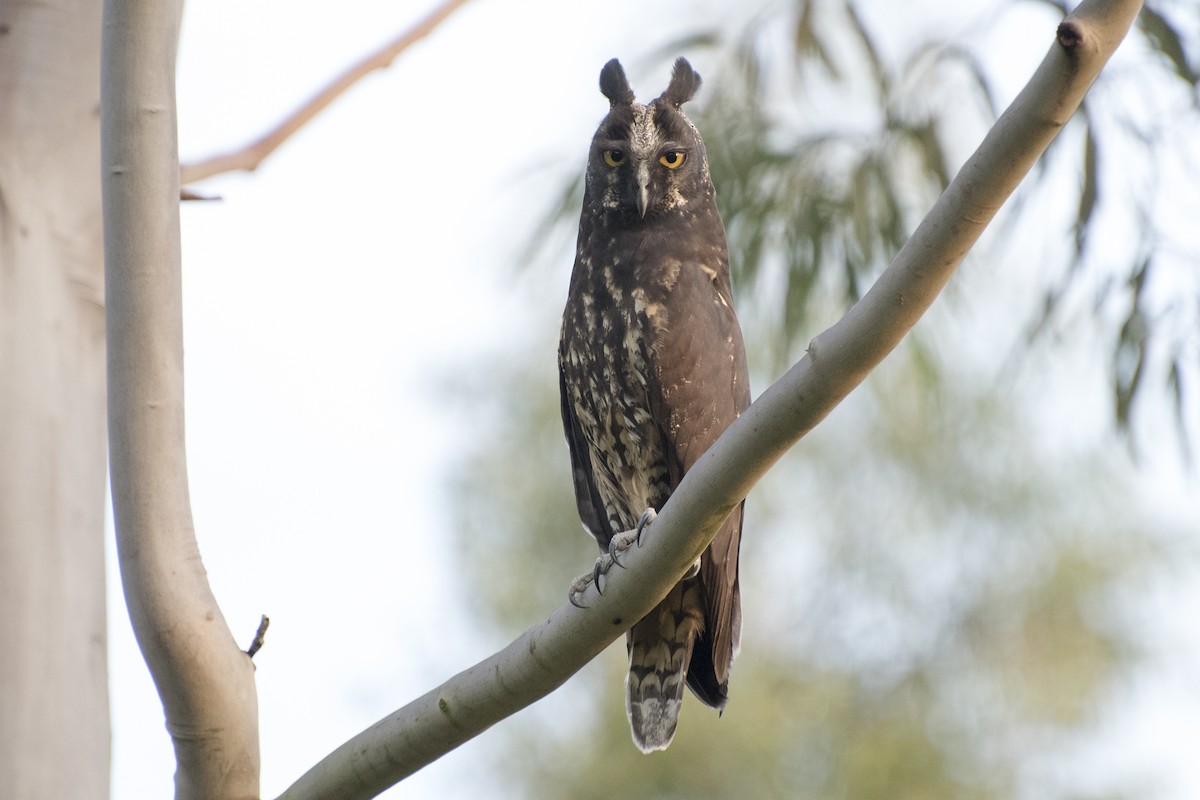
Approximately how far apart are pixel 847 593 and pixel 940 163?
7625 millimetres

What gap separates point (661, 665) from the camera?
11.0 feet

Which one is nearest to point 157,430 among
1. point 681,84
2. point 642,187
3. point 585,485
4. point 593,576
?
point 593,576

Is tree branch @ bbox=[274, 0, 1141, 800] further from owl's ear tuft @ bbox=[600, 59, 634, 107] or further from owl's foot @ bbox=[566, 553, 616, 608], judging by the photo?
owl's ear tuft @ bbox=[600, 59, 634, 107]

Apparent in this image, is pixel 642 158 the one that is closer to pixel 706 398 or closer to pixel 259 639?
pixel 706 398

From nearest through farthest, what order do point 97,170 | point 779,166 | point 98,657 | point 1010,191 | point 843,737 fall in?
1. point 1010,191
2. point 98,657
3. point 97,170
4. point 779,166
5. point 843,737

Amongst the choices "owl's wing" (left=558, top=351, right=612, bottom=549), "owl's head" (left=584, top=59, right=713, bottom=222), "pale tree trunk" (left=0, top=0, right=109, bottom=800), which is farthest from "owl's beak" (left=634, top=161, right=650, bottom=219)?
"pale tree trunk" (left=0, top=0, right=109, bottom=800)

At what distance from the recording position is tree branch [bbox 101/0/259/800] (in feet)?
6.86

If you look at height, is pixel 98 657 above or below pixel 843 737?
below

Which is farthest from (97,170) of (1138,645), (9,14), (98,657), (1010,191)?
(1138,645)

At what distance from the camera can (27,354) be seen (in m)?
2.32

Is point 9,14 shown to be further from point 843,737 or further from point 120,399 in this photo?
point 843,737

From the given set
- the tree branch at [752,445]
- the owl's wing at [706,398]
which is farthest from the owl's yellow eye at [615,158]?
the tree branch at [752,445]

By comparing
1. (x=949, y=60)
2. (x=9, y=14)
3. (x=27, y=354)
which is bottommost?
(x=27, y=354)

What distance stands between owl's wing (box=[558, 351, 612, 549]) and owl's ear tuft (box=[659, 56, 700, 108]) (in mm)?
874
